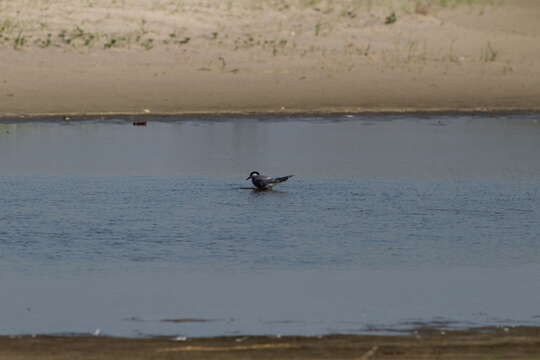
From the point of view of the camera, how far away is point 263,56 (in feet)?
93.8

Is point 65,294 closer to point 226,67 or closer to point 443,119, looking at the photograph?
point 443,119

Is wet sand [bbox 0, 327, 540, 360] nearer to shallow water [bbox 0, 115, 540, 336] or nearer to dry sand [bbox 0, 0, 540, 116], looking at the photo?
shallow water [bbox 0, 115, 540, 336]

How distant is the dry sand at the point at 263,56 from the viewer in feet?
84.3

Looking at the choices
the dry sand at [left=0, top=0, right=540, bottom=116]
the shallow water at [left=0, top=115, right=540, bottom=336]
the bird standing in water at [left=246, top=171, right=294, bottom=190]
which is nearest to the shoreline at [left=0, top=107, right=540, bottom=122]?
the dry sand at [left=0, top=0, right=540, bottom=116]

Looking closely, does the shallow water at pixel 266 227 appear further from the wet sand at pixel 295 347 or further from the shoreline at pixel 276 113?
the shoreline at pixel 276 113

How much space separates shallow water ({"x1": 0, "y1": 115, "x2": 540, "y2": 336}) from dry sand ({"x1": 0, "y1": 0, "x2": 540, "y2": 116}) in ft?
6.15

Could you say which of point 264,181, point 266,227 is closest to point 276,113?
point 264,181

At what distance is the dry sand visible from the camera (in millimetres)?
25688

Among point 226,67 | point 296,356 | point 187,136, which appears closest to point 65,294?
point 296,356

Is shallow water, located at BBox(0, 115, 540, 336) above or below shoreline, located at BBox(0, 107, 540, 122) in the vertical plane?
below

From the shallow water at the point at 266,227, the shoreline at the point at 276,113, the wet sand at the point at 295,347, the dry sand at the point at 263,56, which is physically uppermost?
the dry sand at the point at 263,56

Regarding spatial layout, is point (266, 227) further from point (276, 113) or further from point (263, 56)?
point (263, 56)

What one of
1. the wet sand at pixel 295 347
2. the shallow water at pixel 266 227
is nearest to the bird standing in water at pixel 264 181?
the shallow water at pixel 266 227

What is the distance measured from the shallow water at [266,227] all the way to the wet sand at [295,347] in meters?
0.35
